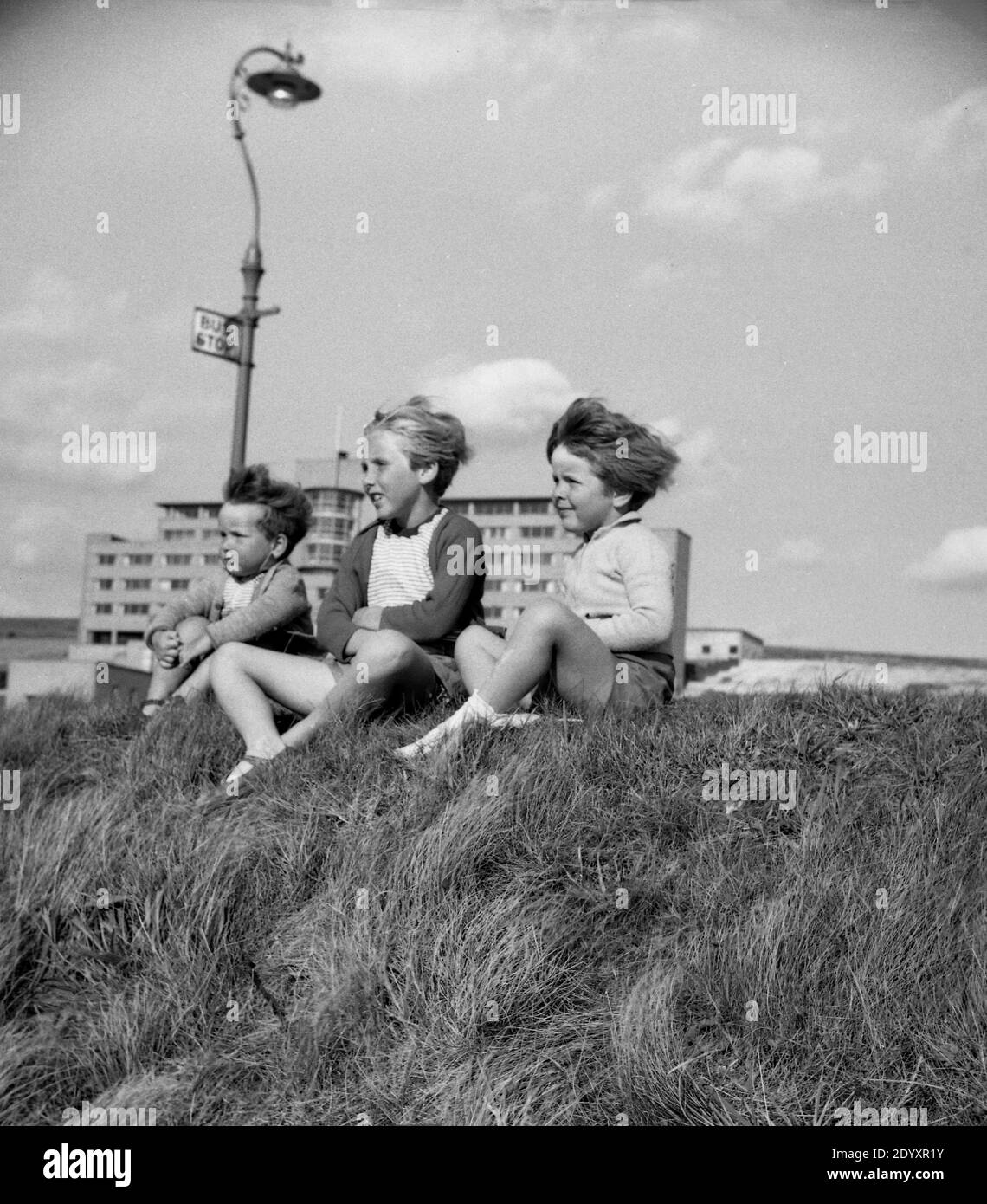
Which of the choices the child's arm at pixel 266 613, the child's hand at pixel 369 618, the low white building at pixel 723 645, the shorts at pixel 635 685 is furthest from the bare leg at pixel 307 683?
the low white building at pixel 723 645

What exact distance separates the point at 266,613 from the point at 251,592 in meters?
0.24

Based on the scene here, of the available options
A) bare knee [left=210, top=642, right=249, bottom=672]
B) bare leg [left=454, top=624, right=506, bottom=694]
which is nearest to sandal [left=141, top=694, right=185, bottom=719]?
bare knee [left=210, top=642, right=249, bottom=672]

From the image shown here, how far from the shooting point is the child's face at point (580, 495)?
461 cm

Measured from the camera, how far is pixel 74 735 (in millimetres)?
4773

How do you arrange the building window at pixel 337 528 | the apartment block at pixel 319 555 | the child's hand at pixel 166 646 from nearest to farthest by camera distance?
1. the child's hand at pixel 166 646
2. the apartment block at pixel 319 555
3. the building window at pixel 337 528

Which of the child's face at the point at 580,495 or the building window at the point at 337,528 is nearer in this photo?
the child's face at the point at 580,495

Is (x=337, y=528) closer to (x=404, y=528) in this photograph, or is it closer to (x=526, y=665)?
(x=404, y=528)

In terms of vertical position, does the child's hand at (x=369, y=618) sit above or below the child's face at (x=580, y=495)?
below

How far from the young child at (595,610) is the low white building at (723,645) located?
8.54 meters

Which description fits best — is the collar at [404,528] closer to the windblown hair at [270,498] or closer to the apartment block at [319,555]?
the apartment block at [319,555]

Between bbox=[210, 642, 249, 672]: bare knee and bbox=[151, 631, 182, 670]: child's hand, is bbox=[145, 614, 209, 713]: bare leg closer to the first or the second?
bbox=[151, 631, 182, 670]: child's hand
